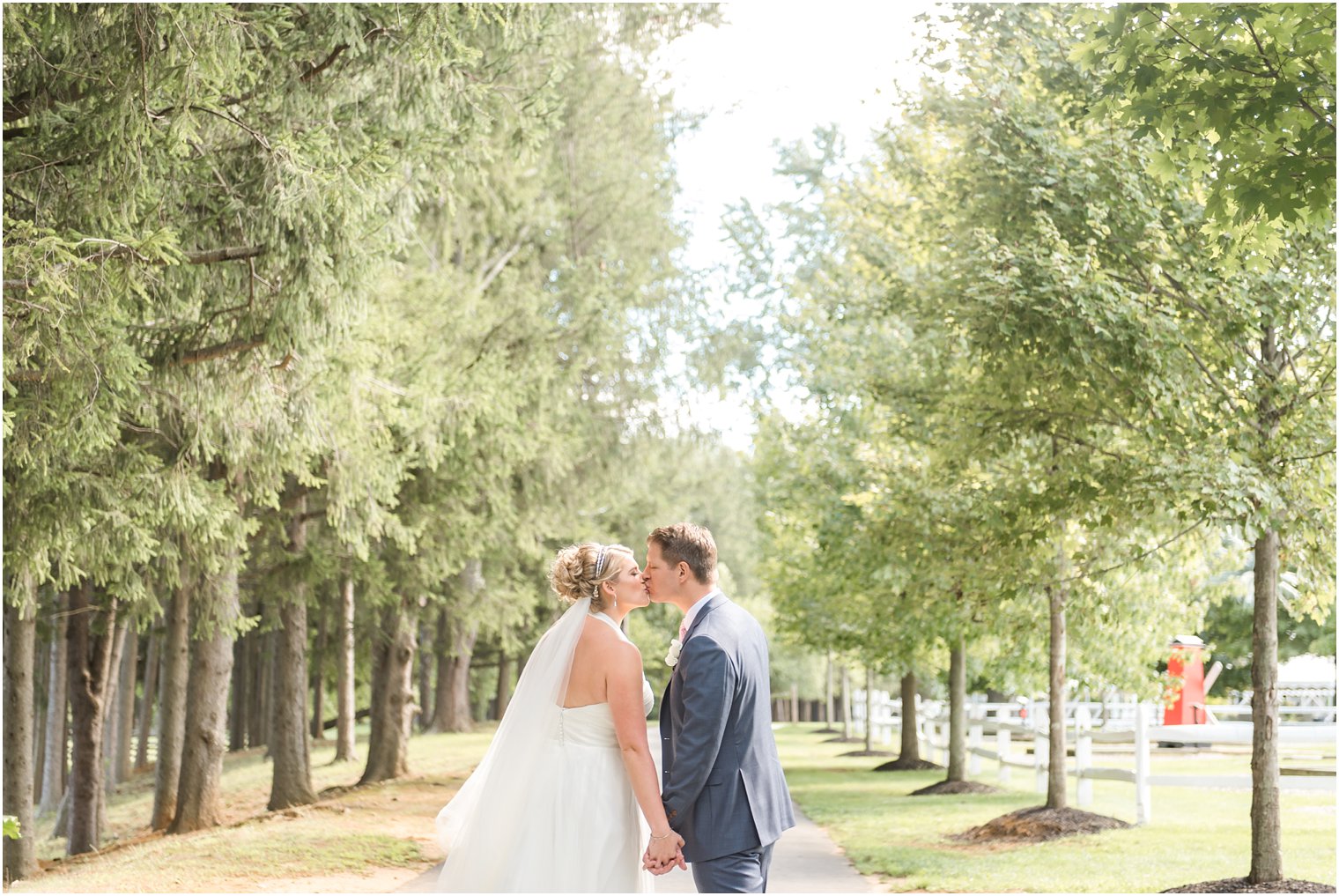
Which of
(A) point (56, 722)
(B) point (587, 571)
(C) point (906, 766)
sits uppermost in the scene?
(B) point (587, 571)

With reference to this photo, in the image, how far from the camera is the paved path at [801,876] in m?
10.2

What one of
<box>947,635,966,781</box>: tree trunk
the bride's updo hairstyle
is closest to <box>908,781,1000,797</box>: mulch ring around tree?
<box>947,635,966,781</box>: tree trunk

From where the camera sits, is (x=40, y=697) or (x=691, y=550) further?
(x=40, y=697)

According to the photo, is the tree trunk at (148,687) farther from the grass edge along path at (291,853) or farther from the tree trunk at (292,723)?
the grass edge along path at (291,853)

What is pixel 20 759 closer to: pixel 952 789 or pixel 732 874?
pixel 732 874

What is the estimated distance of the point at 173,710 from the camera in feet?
58.1

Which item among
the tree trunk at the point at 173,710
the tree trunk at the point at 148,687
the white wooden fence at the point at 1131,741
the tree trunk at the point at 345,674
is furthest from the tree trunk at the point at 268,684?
the white wooden fence at the point at 1131,741

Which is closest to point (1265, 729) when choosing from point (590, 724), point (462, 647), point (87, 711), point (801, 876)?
point (801, 876)

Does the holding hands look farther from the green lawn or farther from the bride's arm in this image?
the green lawn

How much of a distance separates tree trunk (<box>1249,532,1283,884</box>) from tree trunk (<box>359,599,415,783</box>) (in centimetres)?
1474

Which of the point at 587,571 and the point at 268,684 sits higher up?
the point at 587,571

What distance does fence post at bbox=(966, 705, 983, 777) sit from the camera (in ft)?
78.0

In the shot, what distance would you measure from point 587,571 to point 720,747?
1.04 meters

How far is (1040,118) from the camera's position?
35.2ft
